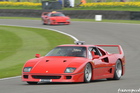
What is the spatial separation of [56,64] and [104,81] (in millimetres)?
1771

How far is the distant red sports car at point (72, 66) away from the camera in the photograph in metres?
11.0

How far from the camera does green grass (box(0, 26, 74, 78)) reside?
672 inches

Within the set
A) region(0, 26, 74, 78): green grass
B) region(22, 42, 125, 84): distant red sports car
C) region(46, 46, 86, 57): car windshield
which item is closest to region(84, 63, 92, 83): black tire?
region(22, 42, 125, 84): distant red sports car

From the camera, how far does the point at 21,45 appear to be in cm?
2586

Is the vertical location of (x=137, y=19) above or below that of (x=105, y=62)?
below

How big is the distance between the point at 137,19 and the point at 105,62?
2909 cm

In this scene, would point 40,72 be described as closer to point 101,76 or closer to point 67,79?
point 67,79

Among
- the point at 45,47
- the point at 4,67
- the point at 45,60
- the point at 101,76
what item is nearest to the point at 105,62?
the point at 101,76

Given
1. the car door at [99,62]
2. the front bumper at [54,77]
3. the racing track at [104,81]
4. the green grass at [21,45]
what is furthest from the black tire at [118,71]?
the green grass at [21,45]

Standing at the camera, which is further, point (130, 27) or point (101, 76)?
point (130, 27)

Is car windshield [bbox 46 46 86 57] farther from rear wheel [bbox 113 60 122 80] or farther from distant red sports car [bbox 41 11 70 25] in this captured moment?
distant red sports car [bbox 41 11 70 25]

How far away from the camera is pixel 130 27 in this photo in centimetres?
3538

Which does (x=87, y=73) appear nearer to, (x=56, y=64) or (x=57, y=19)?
Answer: (x=56, y=64)

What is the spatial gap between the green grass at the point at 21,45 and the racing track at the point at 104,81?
1752 mm
